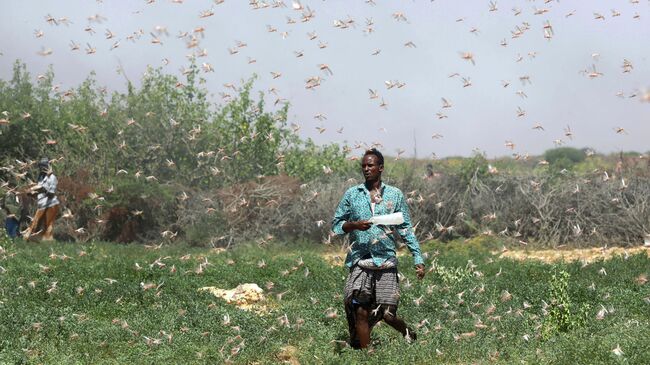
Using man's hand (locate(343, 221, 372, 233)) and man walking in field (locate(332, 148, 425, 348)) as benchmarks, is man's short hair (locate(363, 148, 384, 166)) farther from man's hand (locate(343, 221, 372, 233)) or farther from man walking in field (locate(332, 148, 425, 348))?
man's hand (locate(343, 221, 372, 233))

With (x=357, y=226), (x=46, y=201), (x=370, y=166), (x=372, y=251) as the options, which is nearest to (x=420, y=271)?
(x=372, y=251)

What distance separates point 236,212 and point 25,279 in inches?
392

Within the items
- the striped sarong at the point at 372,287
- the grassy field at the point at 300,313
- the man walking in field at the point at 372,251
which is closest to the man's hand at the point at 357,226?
the man walking in field at the point at 372,251

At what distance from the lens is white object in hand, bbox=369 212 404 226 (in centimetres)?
877

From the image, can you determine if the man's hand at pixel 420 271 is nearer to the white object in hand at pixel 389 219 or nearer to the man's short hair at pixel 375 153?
the white object in hand at pixel 389 219

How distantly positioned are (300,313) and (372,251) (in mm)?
2957

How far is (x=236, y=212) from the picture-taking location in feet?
79.2

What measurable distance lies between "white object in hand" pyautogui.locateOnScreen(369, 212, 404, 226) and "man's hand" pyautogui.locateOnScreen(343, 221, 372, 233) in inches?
2.3

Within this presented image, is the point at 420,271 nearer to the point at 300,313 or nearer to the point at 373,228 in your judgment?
the point at 373,228

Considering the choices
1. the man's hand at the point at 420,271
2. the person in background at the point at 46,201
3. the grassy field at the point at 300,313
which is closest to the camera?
the man's hand at the point at 420,271

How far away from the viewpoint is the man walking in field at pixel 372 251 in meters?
9.17

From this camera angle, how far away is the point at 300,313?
11891 millimetres

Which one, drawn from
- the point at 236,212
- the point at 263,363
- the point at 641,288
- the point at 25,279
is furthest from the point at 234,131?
the point at 263,363

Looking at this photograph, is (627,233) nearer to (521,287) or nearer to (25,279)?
(521,287)
